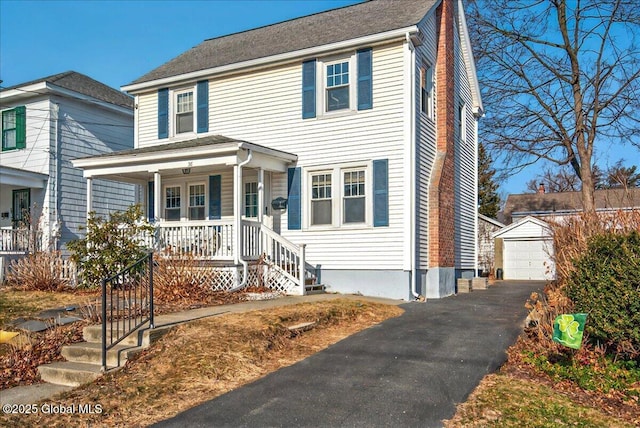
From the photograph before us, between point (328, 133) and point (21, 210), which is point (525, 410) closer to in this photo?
point (328, 133)

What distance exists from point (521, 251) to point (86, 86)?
1999 centimetres

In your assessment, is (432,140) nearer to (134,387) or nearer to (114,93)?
(134,387)

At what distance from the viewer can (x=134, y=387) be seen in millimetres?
6746

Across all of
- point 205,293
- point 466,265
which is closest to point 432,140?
point 466,265

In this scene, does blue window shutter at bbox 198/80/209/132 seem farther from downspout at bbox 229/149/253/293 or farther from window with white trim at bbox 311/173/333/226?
window with white trim at bbox 311/173/333/226

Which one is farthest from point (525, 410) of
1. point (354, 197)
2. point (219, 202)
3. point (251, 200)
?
point (219, 202)

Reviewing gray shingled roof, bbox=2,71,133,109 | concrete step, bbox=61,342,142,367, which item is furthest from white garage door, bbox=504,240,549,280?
concrete step, bbox=61,342,142,367

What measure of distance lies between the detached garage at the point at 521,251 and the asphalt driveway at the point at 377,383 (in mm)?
17328

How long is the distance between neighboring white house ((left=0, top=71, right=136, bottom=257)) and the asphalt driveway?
45.9ft

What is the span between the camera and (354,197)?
14.7 m

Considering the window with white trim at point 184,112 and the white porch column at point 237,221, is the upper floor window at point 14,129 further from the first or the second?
the white porch column at point 237,221

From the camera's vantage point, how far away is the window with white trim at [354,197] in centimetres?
1458

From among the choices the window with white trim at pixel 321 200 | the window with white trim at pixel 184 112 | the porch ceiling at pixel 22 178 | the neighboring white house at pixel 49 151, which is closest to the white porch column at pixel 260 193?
the window with white trim at pixel 321 200

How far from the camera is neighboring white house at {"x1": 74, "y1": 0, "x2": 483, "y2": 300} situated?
1411cm
